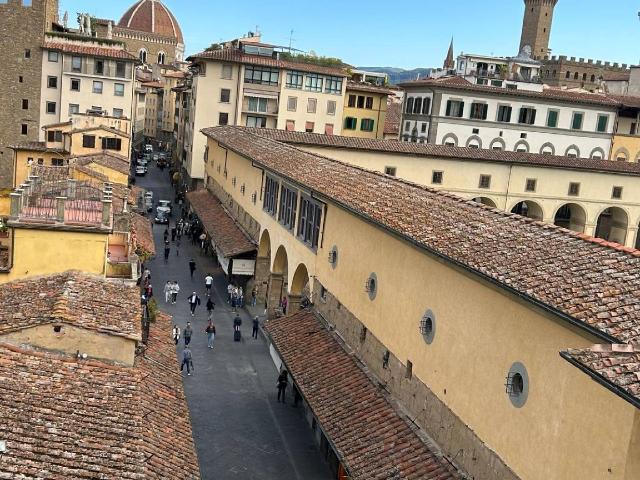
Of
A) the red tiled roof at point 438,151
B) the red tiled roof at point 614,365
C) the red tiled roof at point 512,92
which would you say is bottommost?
the red tiled roof at point 614,365

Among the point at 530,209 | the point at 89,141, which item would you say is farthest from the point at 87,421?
the point at 530,209

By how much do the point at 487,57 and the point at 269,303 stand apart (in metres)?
60.1

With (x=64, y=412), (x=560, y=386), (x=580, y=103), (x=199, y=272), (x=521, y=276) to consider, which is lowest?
(x=199, y=272)

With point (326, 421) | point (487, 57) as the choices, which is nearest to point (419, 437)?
point (326, 421)

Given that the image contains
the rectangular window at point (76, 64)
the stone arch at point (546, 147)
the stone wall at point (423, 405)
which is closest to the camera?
the stone wall at point (423, 405)

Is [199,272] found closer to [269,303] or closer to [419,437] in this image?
[269,303]

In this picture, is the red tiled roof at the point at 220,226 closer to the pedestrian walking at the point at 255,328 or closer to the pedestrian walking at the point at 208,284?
the pedestrian walking at the point at 208,284

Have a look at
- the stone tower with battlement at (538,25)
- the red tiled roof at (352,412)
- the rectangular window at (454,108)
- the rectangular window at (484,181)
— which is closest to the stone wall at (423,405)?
the red tiled roof at (352,412)

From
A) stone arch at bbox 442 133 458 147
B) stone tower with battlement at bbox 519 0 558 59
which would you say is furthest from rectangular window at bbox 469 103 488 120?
stone tower with battlement at bbox 519 0 558 59

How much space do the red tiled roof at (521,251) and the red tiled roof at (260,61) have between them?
41.6 metres

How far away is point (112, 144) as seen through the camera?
4750cm

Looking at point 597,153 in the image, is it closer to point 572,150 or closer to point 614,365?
point 572,150

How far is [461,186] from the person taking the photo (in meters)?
48.2

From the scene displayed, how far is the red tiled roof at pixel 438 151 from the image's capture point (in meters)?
46.4
